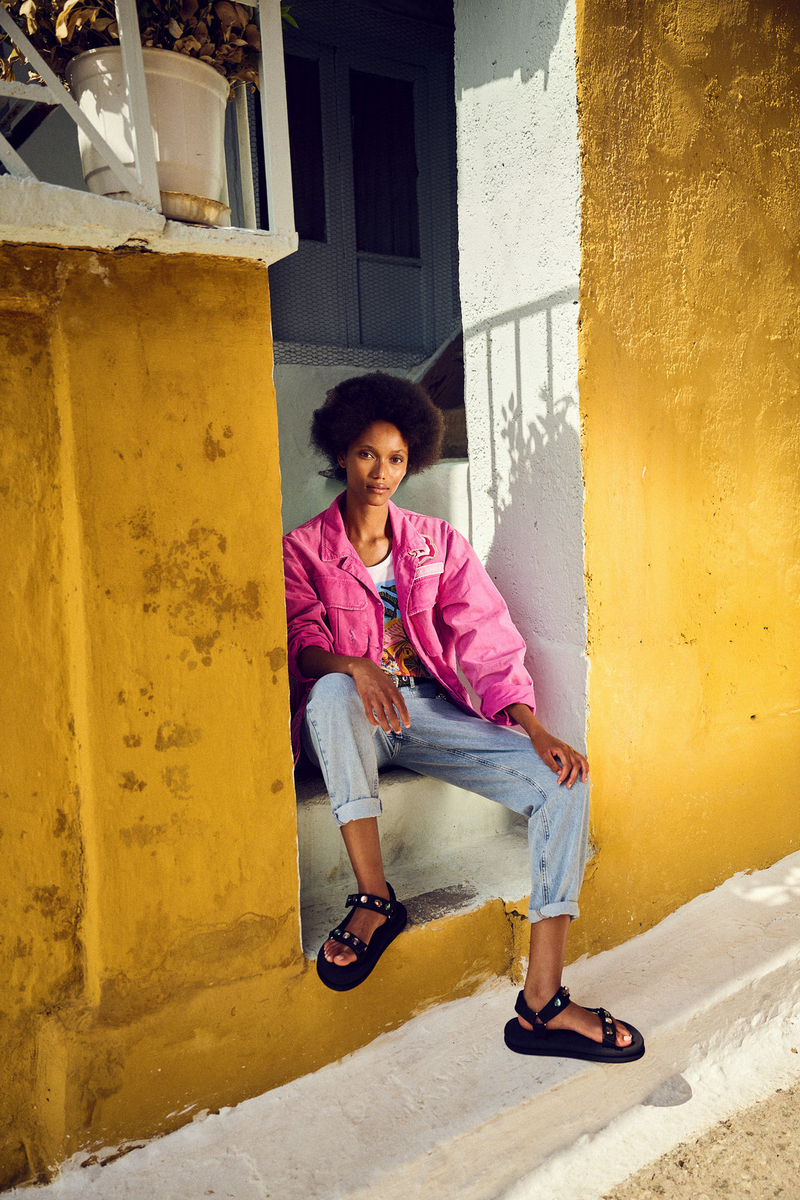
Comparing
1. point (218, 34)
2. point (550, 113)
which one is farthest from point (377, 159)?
point (218, 34)

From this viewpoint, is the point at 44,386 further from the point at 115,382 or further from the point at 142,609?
the point at 142,609

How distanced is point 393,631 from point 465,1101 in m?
1.30

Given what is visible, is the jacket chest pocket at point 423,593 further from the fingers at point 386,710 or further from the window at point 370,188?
the window at point 370,188

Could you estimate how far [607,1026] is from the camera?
2.12 m

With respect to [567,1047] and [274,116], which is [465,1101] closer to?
[567,1047]

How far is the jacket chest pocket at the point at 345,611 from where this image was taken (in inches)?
94.8

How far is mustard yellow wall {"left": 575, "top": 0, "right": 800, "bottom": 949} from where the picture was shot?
8.19 ft

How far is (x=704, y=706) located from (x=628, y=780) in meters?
0.44

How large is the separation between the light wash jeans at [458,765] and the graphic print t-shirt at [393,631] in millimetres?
69

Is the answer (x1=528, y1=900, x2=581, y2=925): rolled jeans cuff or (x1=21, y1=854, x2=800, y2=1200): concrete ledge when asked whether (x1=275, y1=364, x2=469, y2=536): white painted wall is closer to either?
(x1=528, y1=900, x2=581, y2=925): rolled jeans cuff

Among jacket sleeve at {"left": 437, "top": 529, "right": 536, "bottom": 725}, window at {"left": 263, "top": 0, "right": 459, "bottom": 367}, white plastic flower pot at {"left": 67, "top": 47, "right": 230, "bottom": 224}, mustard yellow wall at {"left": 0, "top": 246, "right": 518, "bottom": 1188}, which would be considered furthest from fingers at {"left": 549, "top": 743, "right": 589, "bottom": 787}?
window at {"left": 263, "top": 0, "right": 459, "bottom": 367}

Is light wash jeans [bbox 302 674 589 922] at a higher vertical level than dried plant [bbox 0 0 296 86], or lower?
lower

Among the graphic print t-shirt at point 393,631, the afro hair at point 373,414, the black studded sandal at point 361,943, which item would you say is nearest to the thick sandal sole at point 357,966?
the black studded sandal at point 361,943

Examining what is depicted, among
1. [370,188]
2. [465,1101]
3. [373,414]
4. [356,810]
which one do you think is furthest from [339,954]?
[370,188]
